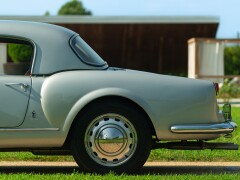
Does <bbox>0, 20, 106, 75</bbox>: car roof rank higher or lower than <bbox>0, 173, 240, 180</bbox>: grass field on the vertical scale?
higher

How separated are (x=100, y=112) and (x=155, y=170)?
3.57 feet

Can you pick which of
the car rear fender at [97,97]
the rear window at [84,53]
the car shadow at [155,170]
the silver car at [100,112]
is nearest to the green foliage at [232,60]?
the car shadow at [155,170]

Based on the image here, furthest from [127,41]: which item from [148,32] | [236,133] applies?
[236,133]

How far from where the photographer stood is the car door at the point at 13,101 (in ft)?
22.9

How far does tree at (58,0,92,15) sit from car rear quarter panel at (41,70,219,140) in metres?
92.9

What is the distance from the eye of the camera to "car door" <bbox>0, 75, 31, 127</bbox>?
22.9 feet

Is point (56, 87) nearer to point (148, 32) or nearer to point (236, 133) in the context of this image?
point (236, 133)

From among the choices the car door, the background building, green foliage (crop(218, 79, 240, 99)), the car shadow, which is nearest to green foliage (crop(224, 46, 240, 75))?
the background building

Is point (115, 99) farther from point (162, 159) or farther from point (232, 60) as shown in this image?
point (232, 60)

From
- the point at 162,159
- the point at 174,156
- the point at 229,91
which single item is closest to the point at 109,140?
the point at 162,159

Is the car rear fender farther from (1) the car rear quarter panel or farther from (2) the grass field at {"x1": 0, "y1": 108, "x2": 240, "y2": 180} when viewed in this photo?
(2) the grass field at {"x1": 0, "y1": 108, "x2": 240, "y2": 180}

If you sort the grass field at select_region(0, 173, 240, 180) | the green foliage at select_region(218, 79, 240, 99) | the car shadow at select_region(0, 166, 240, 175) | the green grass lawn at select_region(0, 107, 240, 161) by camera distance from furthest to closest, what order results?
the green foliage at select_region(218, 79, 240, 99) < the green grass lawn at select_region(0, 107, 240, 161) < the car shadow at select_region(0, 166, 240, 175) < the grass field at select_region(0, 173, 240, 180)

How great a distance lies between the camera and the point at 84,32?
38719 mm

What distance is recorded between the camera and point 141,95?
704 cm
